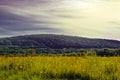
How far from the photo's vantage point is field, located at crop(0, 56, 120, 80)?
11259 mm

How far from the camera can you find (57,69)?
12445 mm

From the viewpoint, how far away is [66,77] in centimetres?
1152

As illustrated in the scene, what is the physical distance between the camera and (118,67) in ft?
40.6

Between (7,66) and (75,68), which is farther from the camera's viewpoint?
(7,66)

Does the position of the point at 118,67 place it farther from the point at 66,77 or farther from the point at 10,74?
the point at 10,74

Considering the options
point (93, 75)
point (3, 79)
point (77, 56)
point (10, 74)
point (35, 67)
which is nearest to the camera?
point (3, 79)

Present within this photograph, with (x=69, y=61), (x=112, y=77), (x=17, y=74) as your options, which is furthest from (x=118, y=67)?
(x=17, y=74)

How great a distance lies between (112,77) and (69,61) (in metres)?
3.78

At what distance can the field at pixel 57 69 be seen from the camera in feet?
36.9

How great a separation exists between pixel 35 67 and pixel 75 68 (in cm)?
167

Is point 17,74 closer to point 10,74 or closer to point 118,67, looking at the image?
point 10,74

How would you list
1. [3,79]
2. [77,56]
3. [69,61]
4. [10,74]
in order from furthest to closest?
[77,56]
[69,61]
[10,74]
[3,79]

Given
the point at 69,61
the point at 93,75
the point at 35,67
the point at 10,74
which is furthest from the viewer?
the point at 69,61

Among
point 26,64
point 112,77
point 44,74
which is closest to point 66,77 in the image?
point 44,74
